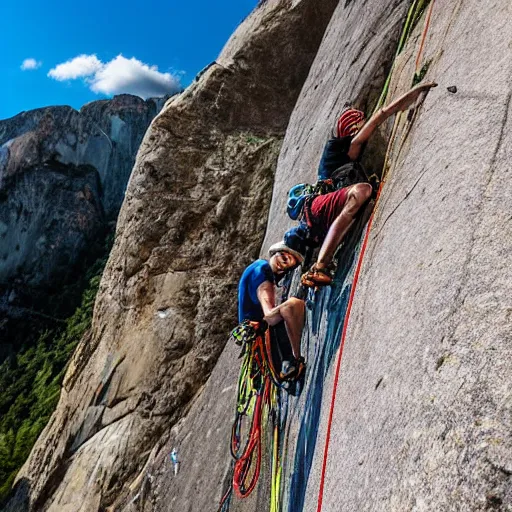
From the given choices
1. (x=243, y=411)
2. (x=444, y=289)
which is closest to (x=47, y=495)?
(x=243, y=411)

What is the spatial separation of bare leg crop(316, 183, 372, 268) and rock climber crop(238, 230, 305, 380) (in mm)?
488

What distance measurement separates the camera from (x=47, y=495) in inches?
357

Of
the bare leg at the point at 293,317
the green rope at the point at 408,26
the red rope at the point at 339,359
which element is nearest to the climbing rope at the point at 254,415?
the bare leg at the point at 293,317

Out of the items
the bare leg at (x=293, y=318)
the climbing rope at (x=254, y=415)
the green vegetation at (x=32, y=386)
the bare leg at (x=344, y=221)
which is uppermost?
the bare leg at (x=344, y=221)

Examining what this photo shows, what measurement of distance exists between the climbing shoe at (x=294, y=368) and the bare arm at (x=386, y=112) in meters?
1.98

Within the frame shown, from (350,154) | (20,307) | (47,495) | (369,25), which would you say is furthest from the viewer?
(20,307)

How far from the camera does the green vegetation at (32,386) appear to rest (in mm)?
13984

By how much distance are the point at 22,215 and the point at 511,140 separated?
31656mm

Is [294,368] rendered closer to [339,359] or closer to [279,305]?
[279,305]

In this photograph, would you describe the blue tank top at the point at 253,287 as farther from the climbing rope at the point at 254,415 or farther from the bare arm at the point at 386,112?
the bare arm at the point at 386,112

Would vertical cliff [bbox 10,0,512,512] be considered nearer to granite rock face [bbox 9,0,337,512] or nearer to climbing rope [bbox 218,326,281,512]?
granite rock face [bbox 9,0,337,512]

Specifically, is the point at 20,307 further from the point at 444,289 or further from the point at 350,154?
the point at 444,289

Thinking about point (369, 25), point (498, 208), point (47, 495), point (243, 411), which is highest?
point (369, 25)

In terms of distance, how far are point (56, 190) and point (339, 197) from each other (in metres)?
30.0
